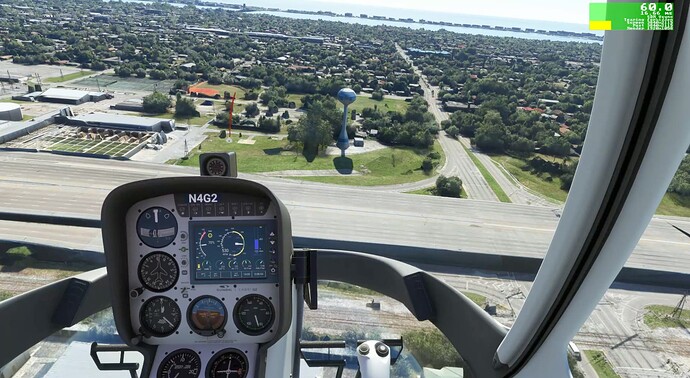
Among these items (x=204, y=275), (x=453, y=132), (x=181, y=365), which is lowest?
(x=453, y=132)

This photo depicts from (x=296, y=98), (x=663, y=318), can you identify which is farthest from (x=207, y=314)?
(x=296, y=98)

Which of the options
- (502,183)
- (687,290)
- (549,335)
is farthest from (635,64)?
(502,183)

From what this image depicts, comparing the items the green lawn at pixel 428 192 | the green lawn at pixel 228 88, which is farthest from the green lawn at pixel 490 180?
the green lawn at pixel 228 88

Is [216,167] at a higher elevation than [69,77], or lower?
higher

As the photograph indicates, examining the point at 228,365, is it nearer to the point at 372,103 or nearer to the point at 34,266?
the point at 34,266

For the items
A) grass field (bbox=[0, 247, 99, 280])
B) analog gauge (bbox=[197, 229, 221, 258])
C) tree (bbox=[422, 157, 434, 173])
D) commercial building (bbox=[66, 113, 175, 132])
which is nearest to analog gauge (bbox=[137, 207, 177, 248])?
analog gauge (bbox=[197, 229, 221, 258])

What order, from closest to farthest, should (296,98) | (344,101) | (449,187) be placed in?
(449,187), (344,101), (296,98)

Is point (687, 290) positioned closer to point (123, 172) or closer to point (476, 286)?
point (476, 286)
